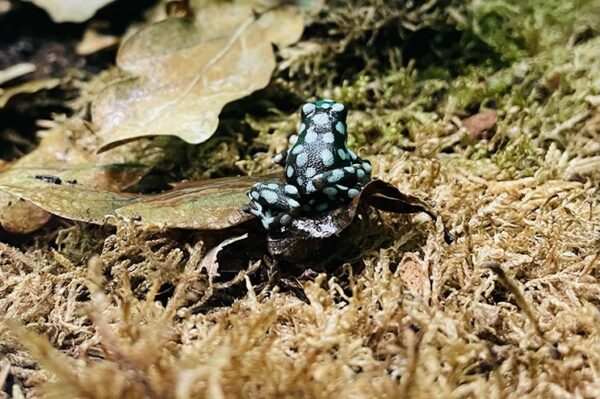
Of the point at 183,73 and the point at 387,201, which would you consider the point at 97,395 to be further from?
the point at 183,73

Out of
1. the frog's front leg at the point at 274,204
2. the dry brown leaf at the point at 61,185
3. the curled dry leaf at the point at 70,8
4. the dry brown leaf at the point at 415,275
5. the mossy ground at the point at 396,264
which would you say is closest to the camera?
the mossy ground at the point at 396,264

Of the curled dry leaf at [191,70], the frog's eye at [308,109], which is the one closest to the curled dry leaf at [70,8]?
the curled dry leaf at [191,70]

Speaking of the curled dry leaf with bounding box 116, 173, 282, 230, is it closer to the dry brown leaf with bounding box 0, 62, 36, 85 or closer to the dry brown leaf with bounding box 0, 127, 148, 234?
the dry brown leaf with bounding box 0, 127, 148, 234

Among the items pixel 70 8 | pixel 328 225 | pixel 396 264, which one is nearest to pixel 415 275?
pixel 396 264

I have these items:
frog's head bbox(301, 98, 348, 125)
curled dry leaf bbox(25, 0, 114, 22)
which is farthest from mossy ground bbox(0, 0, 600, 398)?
curled dry leaf bbox(25, 0, 114, 22)

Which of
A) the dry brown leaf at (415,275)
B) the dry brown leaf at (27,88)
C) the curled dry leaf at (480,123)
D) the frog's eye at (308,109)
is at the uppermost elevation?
the frog's eye at (308,109)

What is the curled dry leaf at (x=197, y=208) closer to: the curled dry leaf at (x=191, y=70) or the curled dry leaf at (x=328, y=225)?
the curled dry leaf at (x=328, y=225)
